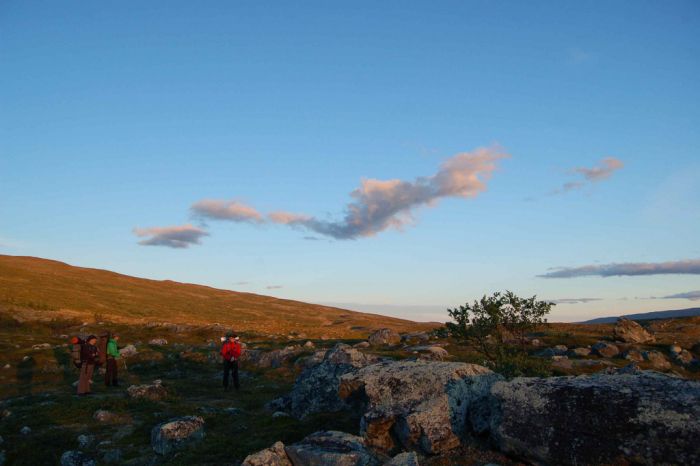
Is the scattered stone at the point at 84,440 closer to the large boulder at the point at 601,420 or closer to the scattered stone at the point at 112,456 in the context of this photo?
the scattered stone at the point at 112,456

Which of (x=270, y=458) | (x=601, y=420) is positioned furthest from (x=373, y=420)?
(x=601, y=420)

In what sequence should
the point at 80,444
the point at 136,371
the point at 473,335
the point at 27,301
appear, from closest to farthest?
the point at 80,444 < the point at 473,335 < the point at 136,371 < the point at 27,301

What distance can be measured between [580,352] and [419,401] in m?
34.9

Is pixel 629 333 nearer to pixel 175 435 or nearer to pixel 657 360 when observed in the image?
pixel 657 360

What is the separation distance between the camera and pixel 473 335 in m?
27.9

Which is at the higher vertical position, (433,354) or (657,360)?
(433,354)

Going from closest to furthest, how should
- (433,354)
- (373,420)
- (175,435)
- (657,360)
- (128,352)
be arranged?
1. (373,420)
2. (175,435)
3. (433,354)
4. (657,360)
5. (128,352)

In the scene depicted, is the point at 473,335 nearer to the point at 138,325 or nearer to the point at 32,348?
the point at 32,348

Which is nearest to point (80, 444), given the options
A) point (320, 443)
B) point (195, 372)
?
point (320, 443)

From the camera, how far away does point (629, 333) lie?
174 ft

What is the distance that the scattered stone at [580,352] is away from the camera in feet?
144

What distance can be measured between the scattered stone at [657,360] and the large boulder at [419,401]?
29.7 m

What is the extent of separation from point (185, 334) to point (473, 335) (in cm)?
4737

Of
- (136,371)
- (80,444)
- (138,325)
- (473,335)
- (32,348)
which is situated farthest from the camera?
(138,325)
